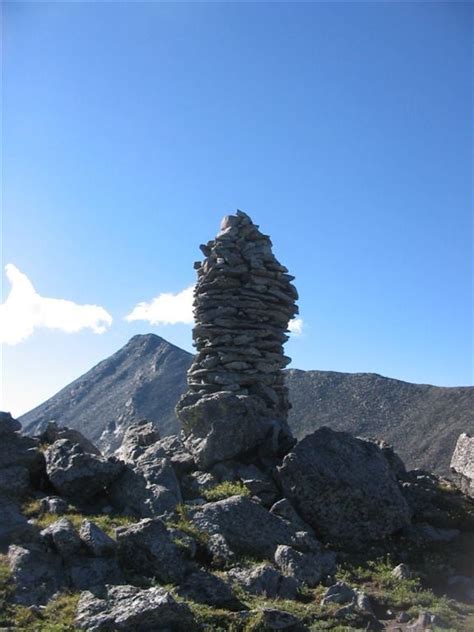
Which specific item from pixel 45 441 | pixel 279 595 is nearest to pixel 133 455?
pixel 45 441

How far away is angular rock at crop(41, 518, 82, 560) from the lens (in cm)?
912

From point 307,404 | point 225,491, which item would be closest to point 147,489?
point 225,491

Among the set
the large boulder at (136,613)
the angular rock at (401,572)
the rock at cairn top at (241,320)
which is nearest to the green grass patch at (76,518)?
the large boulder at (136,613)

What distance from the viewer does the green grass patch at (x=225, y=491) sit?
11984 millimetres

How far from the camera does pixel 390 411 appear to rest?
39531 millimetres

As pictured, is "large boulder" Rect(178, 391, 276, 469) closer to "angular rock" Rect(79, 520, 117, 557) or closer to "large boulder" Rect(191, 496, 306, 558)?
"large boulder" Rect(191, 496, 306, 558)

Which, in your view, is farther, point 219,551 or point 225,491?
point 225,491

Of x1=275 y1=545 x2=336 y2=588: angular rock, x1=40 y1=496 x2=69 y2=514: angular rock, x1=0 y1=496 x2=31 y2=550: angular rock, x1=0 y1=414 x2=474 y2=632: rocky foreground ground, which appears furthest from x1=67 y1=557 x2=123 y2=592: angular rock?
x1=275 y1=545 x2=336 y2=588: angular rock

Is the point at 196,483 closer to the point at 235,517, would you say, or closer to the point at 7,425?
the point at 235,517

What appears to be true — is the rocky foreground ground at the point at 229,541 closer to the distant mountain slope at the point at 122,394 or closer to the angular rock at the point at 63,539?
the angular rock at the point at 63,539

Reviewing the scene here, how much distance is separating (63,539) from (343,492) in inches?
212

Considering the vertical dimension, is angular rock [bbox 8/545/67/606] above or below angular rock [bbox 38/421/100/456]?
below

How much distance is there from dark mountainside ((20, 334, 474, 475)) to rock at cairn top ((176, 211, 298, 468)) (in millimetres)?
17325

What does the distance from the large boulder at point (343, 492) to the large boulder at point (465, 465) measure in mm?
2316
